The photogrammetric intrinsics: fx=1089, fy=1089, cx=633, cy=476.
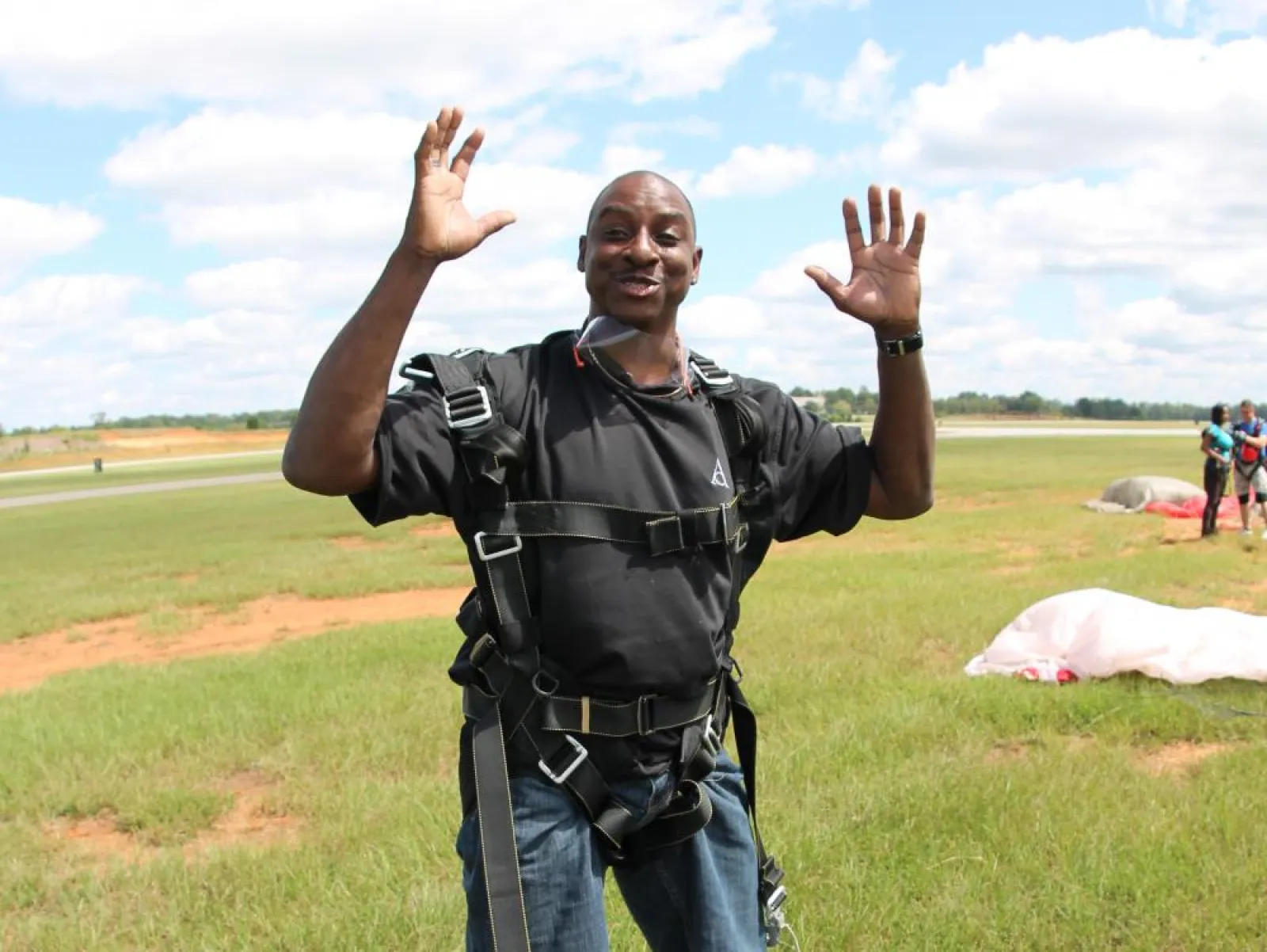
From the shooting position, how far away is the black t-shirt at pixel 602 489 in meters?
2.12

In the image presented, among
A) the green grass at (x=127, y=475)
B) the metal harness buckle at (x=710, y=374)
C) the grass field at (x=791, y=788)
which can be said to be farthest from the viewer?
the green grass at (x=127, y=475)

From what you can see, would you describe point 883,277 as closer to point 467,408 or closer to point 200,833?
point 467,408

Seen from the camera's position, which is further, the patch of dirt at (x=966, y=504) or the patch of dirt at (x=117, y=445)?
the patch of dirt at (x=117, y=445)

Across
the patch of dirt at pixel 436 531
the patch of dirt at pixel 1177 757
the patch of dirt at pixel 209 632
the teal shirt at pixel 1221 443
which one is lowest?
the patch of dirt at pixel 209 632

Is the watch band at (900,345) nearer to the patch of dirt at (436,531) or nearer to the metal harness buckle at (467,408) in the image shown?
the metal harness buckle at (467,408)

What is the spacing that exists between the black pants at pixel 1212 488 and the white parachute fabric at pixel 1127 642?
8.37 metres

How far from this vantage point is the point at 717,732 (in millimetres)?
2447

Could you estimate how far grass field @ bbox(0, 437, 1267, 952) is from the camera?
13.4 feet

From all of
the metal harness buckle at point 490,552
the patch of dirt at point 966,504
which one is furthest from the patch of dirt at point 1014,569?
the metal harness buckle at point 490,552

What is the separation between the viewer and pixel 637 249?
7.45 feet

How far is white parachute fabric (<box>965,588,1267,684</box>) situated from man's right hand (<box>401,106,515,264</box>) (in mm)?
6097

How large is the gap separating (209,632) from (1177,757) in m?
9.40

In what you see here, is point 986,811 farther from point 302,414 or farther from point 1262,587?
point 1262,587

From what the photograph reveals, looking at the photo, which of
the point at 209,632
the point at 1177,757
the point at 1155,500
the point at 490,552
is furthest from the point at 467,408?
the point at 1155,500
